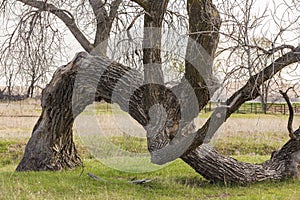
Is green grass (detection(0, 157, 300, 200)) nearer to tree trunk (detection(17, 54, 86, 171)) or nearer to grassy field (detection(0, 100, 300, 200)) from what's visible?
grassy field (detection(0, 100, 300, 200))

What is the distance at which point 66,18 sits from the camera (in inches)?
389

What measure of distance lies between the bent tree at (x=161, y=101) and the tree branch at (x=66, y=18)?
23 centimetres

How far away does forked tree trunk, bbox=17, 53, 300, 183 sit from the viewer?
25.8 feet

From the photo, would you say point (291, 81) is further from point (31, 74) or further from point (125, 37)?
point (31, 74)

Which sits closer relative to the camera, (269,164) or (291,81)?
(291,81)

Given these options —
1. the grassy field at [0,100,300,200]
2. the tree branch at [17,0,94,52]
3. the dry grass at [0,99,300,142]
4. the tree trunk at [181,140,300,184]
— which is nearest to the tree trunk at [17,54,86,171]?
the grassy field at [0,100,300,200]

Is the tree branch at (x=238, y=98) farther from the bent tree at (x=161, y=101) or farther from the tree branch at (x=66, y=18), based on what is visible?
the tree branch at (x=66, y=18)

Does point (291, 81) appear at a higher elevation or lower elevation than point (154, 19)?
lower

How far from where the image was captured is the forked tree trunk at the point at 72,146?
7.85 metres

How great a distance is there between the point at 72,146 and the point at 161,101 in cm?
296

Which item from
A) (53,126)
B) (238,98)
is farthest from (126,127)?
(238,98)

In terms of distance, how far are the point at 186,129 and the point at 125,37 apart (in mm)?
2471

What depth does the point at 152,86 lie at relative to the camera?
24.3ft

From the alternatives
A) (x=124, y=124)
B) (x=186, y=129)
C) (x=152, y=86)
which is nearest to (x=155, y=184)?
(x=186, y=129)
